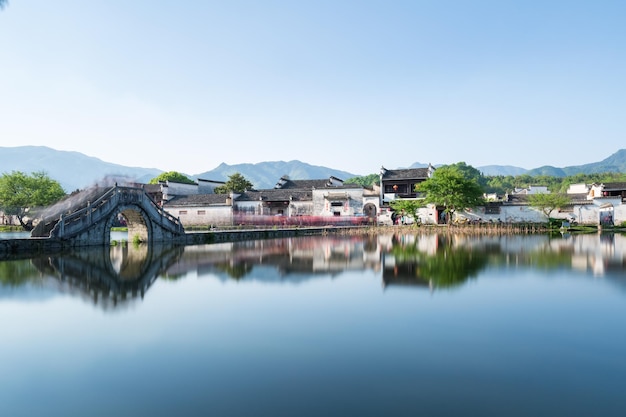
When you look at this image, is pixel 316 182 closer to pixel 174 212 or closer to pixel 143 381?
pixel 174 212

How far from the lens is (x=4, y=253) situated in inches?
766

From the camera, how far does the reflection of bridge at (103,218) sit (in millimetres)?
21609

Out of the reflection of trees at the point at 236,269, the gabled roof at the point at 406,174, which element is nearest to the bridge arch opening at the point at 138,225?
the reflection of trees at the point at 236,269

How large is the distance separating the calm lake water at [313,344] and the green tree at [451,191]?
2869 cm

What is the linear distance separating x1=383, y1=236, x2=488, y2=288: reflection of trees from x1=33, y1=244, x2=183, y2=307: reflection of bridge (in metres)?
7.14

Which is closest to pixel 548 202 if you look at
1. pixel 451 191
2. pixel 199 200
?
pixel 451 191

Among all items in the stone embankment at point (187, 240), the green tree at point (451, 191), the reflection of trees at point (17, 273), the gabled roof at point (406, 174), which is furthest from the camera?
the gabled roof at point (406, 174)

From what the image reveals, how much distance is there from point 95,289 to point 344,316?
677 cm

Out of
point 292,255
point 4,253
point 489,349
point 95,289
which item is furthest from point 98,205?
point 489,349

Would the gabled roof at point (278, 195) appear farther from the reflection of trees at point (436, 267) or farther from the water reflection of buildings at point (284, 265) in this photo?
the reflection of trees at point (436, 267)

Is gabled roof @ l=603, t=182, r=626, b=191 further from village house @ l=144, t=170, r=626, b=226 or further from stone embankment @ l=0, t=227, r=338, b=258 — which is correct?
stone embankment @ l=0, t=227, r=338, b=258

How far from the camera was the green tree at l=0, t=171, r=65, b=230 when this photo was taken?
46656 mm

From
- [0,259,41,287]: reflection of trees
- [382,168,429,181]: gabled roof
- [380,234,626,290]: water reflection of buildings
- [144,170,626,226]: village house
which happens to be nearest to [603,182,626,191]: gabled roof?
[144,170,626,226]: village house

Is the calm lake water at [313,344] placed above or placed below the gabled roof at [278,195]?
below
